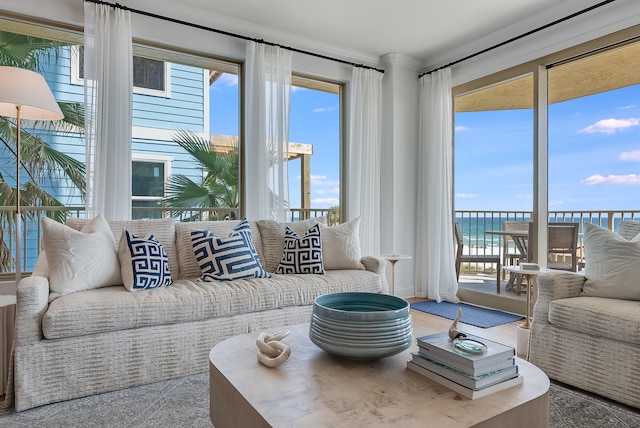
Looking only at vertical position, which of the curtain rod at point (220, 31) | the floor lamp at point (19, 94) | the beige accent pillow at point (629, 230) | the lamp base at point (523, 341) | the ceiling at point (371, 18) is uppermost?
the ceiling at point (371, 18)

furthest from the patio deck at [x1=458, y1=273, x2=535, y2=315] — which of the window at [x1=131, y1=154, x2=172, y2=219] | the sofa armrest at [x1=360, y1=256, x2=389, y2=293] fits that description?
the window at [x1=131, y1=154, x2=172, y2=219]

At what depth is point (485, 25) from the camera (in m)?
3.76

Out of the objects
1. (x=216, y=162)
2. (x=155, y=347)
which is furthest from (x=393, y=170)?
(x=155, y=347)

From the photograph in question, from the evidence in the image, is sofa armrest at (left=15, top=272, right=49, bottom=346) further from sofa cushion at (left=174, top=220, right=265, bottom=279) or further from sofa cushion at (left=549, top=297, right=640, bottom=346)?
sofa cushion at (left=549, top=297, right=640, bottom=346)

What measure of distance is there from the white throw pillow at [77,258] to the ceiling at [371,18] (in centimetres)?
205

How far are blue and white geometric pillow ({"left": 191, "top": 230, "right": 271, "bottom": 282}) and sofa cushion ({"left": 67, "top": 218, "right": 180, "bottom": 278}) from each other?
0.15m

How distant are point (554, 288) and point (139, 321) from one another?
2.30 meters

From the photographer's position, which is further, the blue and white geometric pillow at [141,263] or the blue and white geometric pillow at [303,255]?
the blue and white geometric pillow at [303,255]

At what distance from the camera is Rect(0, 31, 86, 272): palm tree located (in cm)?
307

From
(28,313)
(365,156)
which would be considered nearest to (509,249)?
(365,156)

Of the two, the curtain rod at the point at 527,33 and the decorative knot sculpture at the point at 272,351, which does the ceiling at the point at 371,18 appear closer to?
the curtain rod at the point at 527,33

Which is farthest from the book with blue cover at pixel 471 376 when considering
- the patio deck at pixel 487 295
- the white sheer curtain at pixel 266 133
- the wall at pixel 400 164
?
the wall at pixel 400 164

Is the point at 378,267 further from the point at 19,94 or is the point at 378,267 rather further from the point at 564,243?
the point at 19,94

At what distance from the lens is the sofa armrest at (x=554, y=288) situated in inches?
90.7
